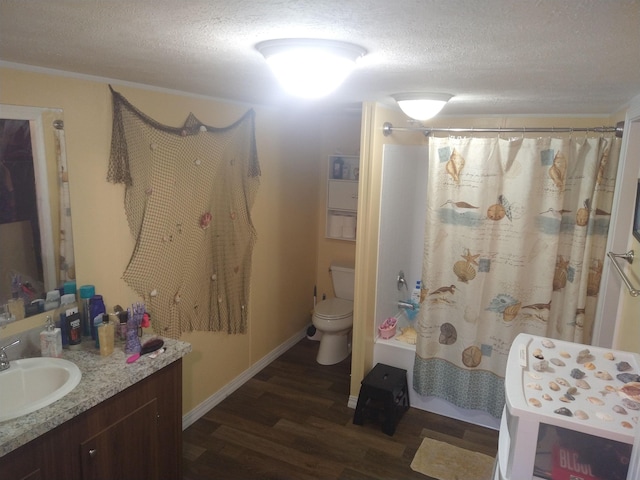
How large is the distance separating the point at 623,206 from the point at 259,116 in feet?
7.93

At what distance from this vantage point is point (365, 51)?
127cm

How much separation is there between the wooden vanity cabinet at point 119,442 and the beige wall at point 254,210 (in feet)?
1.85

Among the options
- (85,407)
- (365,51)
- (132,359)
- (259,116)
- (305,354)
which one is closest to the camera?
(365,51)

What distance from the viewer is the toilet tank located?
4.27 metres

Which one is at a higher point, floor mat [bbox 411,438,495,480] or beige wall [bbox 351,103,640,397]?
beige wall [bbox 351,103,640,397]

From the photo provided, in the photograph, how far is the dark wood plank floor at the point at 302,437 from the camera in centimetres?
268

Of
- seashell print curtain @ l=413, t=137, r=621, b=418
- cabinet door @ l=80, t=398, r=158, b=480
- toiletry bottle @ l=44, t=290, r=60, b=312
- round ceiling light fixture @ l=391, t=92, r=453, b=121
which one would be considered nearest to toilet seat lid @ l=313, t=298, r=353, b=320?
seashell print curtain @ l=413, t=137, r=621, b=418

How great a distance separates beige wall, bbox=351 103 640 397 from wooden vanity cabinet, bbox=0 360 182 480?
139cm

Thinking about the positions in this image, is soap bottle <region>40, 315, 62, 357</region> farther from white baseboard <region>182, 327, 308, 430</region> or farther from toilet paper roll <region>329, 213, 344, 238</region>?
toilet paper roll <region>329, 213, 344, 238</region>

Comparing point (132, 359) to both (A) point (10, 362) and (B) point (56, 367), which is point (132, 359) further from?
(A) point (10, 362)

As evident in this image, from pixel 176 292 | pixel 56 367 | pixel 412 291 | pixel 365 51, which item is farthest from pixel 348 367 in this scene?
pixel 365 51

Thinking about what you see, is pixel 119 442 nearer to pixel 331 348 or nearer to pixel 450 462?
pixel 450 462

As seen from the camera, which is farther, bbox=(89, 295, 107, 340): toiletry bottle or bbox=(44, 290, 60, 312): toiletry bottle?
bbox=(89, 295, 107, 340): toiletry bottle

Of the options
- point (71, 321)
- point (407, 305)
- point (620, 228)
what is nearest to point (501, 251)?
point (620, 228)
